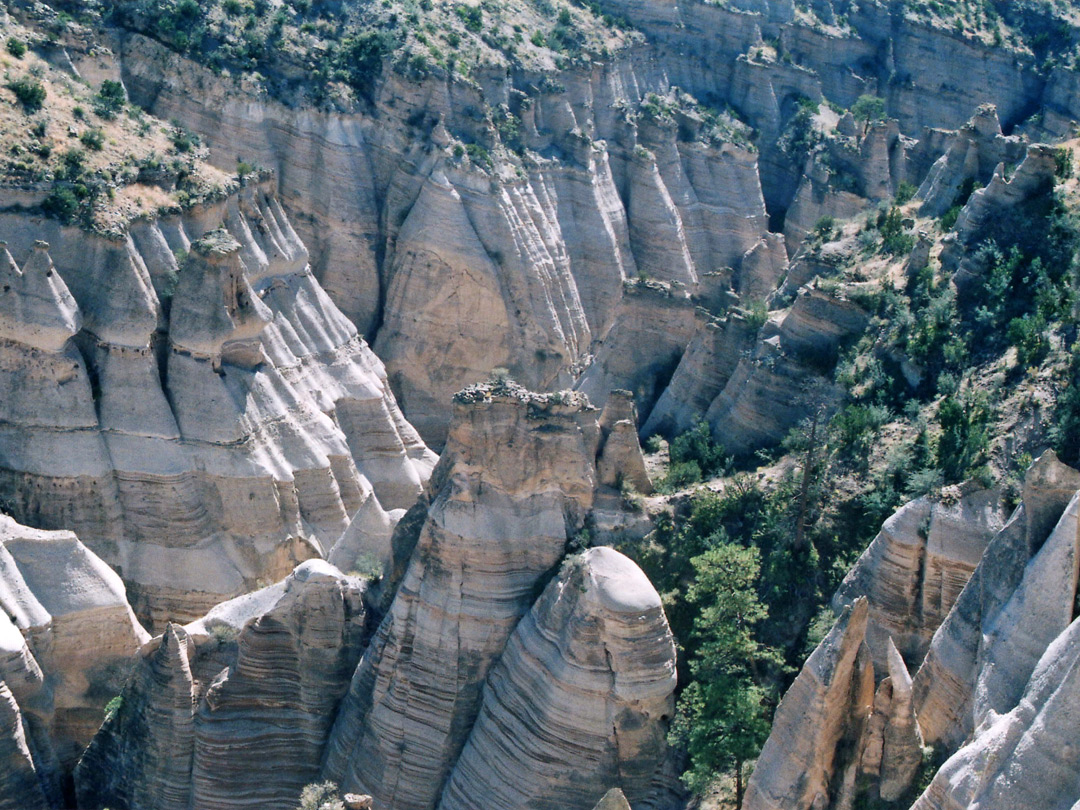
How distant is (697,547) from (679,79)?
4816 cm

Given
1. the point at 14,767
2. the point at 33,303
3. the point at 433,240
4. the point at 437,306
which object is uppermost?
the point at 33,303

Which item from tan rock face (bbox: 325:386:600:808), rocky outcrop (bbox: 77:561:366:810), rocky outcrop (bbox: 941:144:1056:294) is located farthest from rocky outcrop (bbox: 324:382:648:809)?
rocky outcrop (bbox: 941:144:1056:294)

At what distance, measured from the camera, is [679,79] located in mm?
73812

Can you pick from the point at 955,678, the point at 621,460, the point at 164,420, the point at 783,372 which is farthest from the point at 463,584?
the point at 164,420

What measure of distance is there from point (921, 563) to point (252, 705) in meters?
14.5

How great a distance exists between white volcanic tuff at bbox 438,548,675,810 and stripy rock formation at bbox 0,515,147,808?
446 inches

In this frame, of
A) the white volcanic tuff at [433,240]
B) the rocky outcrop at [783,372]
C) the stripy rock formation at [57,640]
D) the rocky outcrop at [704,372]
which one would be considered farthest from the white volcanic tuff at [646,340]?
the stripy rock formation at [57,640]

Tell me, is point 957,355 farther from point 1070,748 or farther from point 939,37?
point 939,37

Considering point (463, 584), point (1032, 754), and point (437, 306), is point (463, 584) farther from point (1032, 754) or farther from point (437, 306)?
point (437, 306)

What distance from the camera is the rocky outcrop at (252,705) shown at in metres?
30.6

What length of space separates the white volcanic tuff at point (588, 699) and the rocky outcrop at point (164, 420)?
11802 millimetres

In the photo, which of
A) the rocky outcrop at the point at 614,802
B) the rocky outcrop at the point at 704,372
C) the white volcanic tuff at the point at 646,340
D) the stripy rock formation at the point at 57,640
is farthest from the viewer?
the white volcanic tuff at the point at 646,340

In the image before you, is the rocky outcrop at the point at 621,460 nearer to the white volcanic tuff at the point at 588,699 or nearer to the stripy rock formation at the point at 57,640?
the white volcanic tuff at the point at 588,699

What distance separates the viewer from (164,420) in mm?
40562
